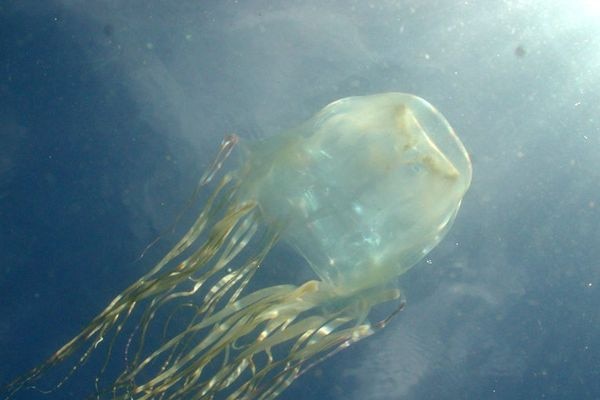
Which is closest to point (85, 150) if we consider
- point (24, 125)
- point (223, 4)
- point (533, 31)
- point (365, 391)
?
point (24, 125)

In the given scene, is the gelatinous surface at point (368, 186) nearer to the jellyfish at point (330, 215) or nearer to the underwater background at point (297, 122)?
the jellyfish at point (330, 215)

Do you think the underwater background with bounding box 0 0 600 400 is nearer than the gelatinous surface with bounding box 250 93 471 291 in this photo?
No

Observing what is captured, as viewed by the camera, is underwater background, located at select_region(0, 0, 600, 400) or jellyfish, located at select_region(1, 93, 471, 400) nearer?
jellyfish, located at select_region(1, 93, 471, 400)

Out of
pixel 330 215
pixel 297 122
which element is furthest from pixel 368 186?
pixel 297 122

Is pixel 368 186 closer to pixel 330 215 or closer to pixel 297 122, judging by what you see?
pixel 330 215

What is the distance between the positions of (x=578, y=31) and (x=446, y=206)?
198 centimetres

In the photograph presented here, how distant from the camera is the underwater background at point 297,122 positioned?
368 cm

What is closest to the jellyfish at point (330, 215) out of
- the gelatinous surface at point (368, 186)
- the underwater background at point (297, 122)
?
the gelatinous surface at point (368, 186)

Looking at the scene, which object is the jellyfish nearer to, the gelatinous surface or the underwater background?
the gelatinous surface

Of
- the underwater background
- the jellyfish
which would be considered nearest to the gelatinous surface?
the jellyfish

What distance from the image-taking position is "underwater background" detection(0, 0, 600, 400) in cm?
368

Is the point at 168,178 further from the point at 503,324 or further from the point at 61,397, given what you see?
the point at 503,324

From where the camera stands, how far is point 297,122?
3.71 metres

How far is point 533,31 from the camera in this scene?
3.92m
